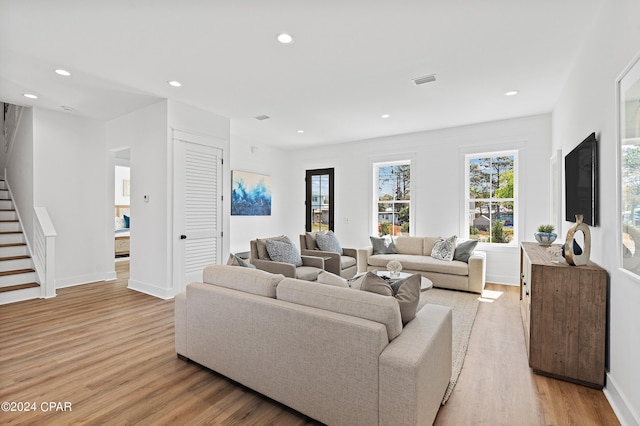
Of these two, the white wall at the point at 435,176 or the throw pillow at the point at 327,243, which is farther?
the throw pillow at the point at 327,243

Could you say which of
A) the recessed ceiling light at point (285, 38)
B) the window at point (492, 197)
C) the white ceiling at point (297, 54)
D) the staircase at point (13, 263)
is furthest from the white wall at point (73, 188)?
the window at point (492, 197)

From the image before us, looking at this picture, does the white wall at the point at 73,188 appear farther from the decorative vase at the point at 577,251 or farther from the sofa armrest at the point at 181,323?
the decorative vase at the point at 577,251

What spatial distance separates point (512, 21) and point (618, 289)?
6.79 ft

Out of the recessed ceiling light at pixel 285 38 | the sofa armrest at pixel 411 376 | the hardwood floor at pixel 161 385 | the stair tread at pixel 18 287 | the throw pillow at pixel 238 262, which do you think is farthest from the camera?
the stair tread at pixel 18 287

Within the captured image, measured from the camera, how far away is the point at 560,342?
7.39 ft

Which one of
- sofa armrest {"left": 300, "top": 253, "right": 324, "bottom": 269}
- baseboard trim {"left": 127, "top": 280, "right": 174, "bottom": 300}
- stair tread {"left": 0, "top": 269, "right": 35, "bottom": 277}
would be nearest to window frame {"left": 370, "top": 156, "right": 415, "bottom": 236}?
sofa armrest {"left": 300, "top": 253, "right": 324, "bottom": 269}

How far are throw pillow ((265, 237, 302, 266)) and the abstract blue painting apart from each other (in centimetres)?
216

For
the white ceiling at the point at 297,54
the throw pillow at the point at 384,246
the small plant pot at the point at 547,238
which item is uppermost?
the white ceiling at the point at 297,54

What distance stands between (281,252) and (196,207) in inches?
57.8

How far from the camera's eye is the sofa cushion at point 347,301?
1.63m

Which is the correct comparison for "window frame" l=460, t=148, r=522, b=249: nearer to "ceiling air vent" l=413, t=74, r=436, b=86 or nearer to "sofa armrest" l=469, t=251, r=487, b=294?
"sofa armrest" l=469, t=251, r=487, b=294

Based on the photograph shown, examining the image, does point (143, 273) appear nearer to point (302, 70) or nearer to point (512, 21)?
point (302, 70)

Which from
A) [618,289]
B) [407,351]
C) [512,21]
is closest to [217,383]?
[407,351]

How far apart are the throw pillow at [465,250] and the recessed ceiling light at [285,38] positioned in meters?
3.90
